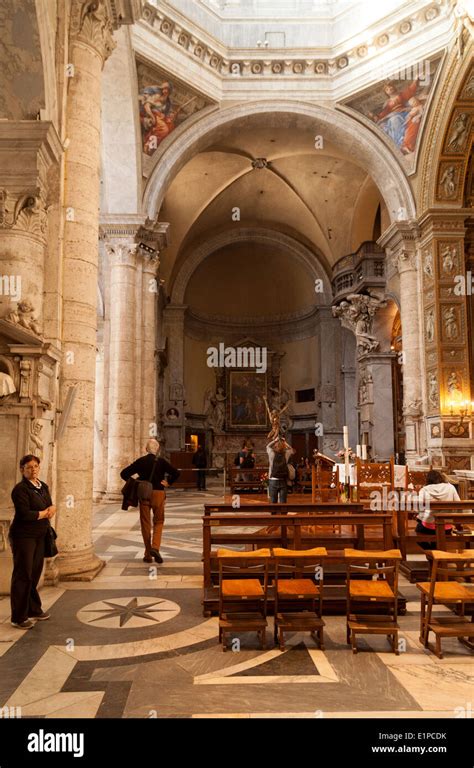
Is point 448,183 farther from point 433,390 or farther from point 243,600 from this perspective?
point 243,600

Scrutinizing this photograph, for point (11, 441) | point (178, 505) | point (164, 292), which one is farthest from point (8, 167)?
point (164, 292)

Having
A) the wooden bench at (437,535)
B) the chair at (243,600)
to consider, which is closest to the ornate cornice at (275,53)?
the wooden bench at (437,535)

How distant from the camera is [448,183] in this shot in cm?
1448

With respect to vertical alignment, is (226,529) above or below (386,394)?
below

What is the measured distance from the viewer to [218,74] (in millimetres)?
15922

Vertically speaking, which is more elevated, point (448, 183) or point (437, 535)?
point (448, 183)

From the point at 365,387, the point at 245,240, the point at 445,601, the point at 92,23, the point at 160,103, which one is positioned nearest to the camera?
the point at 445,601

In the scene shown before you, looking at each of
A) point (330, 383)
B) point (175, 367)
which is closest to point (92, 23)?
point (175, 367)

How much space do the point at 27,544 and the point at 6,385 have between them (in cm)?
156

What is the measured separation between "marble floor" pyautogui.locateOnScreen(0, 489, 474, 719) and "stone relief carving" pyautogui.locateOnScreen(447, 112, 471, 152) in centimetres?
1232
